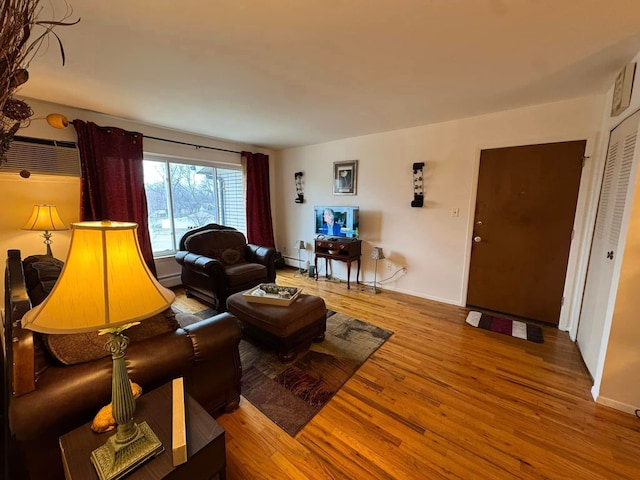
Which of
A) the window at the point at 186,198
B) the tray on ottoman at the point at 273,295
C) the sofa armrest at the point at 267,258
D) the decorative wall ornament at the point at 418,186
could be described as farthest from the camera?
the window at the point at 186,198

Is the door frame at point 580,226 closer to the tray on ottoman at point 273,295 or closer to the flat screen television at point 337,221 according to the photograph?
the flat screen television at point 337,221

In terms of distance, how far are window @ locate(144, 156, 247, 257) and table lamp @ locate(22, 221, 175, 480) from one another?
334 centimetres

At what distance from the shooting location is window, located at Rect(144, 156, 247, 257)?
368 cm

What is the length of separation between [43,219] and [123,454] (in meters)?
2.76

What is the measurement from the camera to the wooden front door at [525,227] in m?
2.58

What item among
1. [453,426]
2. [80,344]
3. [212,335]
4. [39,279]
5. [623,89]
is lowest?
[453,426]

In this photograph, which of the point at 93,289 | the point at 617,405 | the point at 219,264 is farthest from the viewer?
the point at 219,264

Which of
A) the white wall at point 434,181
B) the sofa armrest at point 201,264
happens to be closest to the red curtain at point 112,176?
the sofa armrest at point 201,264

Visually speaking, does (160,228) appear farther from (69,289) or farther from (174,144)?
(69,289)

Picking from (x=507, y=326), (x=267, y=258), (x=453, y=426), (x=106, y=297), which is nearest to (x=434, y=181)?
(x=507, y=326)

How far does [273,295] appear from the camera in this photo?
2318mm

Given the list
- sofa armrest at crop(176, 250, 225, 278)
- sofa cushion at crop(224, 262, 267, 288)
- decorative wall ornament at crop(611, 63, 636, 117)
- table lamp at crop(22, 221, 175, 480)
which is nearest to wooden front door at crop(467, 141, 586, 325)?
decorative wall ornament at crop(611, 63, 636, 117)

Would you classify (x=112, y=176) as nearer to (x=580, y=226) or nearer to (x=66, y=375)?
(x=66, y=375)

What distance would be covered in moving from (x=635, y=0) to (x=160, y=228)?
15.4ft
